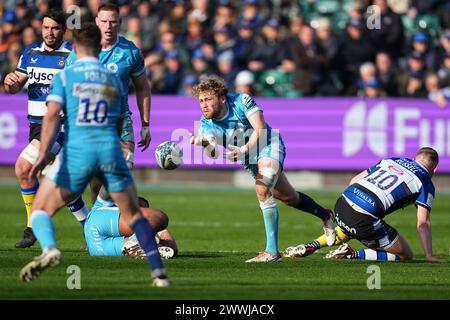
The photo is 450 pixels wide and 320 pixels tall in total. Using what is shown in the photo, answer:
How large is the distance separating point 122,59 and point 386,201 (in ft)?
10.7

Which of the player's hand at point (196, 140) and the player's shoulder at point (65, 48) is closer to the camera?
the player's hand at point (196, 140)

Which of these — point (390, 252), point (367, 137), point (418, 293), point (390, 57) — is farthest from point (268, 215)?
point (390, 57)

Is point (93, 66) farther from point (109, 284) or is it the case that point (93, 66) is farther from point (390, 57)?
point (390, 57)

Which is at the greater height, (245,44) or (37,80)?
(37,80)

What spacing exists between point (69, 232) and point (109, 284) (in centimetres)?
635

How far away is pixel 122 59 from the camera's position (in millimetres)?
11680

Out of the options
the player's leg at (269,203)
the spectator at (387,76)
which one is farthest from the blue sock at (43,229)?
the spectator at (387,76)

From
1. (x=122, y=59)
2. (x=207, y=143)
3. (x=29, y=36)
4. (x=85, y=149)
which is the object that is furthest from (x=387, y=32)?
(x=85, y=149)

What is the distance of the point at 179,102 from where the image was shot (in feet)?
74.8

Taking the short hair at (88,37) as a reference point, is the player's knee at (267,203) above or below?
below

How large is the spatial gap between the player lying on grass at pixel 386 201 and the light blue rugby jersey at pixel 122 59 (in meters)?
2.74

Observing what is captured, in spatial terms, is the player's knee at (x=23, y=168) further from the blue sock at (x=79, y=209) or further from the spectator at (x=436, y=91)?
the spectator at (x=436, y=91)

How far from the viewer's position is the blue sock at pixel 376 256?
11781 mm

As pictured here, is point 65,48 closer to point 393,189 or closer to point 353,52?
point 393,189
